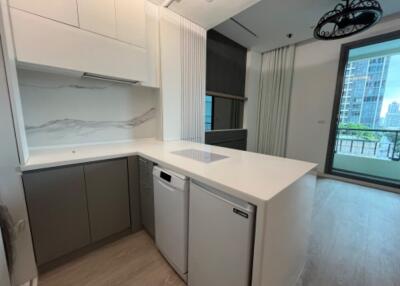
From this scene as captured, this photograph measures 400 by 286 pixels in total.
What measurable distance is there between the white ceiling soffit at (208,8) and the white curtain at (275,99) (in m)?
2.17

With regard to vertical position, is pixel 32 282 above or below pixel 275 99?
below

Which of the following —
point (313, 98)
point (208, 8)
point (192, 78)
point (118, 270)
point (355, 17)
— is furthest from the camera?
point (313, 98)

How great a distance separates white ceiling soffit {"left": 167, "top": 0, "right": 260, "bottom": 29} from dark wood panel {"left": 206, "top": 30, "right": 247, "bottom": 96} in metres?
0.78

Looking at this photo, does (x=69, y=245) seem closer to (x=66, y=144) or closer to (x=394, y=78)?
(x=66, y=144)

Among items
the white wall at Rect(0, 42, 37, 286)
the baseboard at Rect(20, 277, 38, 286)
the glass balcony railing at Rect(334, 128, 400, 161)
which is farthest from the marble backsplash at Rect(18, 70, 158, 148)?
the glass balcony railing at Rect(334, 128, 400, 161)

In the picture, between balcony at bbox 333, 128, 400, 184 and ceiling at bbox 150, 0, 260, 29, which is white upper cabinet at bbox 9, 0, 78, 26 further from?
balcony at bbox 333, 128, 400, 184

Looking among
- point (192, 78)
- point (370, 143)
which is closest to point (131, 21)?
point (192, 78)

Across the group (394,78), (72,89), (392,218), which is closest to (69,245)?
(72,89)

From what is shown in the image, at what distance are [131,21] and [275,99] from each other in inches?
129

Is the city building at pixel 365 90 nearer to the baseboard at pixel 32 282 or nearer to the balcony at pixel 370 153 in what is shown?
the balcony at pixel 370 153

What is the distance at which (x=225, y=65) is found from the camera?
129 inches

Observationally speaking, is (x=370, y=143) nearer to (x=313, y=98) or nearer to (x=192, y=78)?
(x=313, y=98)

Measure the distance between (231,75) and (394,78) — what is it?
10.1 feet

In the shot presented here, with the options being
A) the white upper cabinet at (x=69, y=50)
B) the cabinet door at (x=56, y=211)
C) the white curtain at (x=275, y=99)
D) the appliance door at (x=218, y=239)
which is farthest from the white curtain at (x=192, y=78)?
the white curtain at (x=275, y=99)
